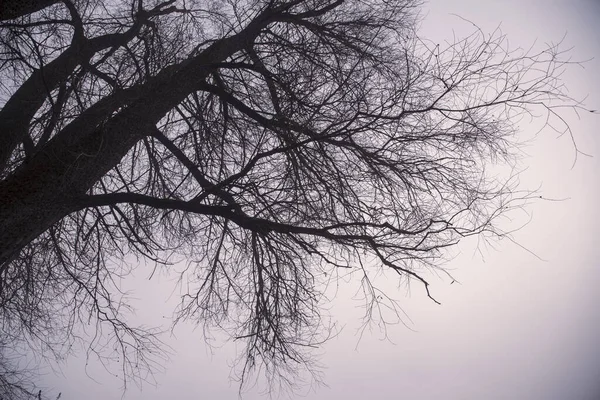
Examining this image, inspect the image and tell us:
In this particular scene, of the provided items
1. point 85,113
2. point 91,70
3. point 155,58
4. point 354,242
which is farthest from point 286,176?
point 91,70

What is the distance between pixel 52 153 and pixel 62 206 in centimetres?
42

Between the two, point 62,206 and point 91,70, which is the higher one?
point 91,70

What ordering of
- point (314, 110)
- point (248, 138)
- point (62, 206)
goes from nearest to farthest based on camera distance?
point (62, 206), point (314, 110), point (248, 138)

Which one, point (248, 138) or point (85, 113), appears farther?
point (248, 138)

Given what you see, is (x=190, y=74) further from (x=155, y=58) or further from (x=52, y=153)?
(x=52, y=153)

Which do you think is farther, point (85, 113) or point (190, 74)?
point (190, 74)

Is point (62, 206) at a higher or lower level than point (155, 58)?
lower

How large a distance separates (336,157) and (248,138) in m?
1.11

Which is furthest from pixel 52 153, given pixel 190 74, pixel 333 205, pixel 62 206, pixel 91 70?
pixel 333 205

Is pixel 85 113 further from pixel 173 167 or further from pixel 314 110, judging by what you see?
pixel 314 110

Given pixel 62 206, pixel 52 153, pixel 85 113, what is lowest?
pixel 62 206

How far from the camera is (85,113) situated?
127 inches

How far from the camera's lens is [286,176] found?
11.2ft

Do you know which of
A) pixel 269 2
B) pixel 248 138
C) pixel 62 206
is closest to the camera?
pixel 62 206
